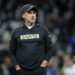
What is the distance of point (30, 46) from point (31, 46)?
2 centimetres

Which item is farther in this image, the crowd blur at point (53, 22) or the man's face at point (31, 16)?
the crowd blur at point (53, 22)

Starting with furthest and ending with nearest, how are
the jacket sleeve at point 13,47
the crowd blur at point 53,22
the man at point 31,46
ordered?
1. the crowd blur at point 53,22
2. the jacket sleeve at point 13,47
3. the man at point 31,46

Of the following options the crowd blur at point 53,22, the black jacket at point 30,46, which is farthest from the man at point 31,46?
the crowd blur at point 53,22

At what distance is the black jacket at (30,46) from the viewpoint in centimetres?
627

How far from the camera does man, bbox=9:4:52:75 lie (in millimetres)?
6266

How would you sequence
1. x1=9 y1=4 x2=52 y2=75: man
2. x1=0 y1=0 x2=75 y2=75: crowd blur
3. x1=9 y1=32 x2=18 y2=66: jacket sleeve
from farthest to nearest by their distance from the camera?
x1=0 y1=0 x2=75 y2=75: crowd blur → x1=9 y1=32 x2=18 y2=66: jacket sleeve → x1=9 y1=4 x2=52 y2=75: man

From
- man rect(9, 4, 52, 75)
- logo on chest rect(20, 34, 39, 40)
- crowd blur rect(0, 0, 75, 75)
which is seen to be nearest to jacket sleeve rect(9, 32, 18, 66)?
man rect(9, 4, 52, 75)

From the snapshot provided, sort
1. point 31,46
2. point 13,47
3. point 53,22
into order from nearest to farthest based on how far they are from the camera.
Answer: point 31,46, point 13,47, point 53,22

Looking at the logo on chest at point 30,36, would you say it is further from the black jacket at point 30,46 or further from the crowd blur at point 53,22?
the crowd blur at point 53,22

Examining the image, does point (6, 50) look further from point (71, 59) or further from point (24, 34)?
point (24, 34)

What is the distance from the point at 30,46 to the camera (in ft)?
20.5

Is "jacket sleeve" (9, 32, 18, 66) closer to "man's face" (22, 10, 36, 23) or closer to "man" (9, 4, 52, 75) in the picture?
"man" (9, 4, 52, 75)

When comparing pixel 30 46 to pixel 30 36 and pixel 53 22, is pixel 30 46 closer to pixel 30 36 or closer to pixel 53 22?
pixel 30 36

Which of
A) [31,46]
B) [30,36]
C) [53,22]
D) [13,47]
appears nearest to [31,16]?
[30,36]
